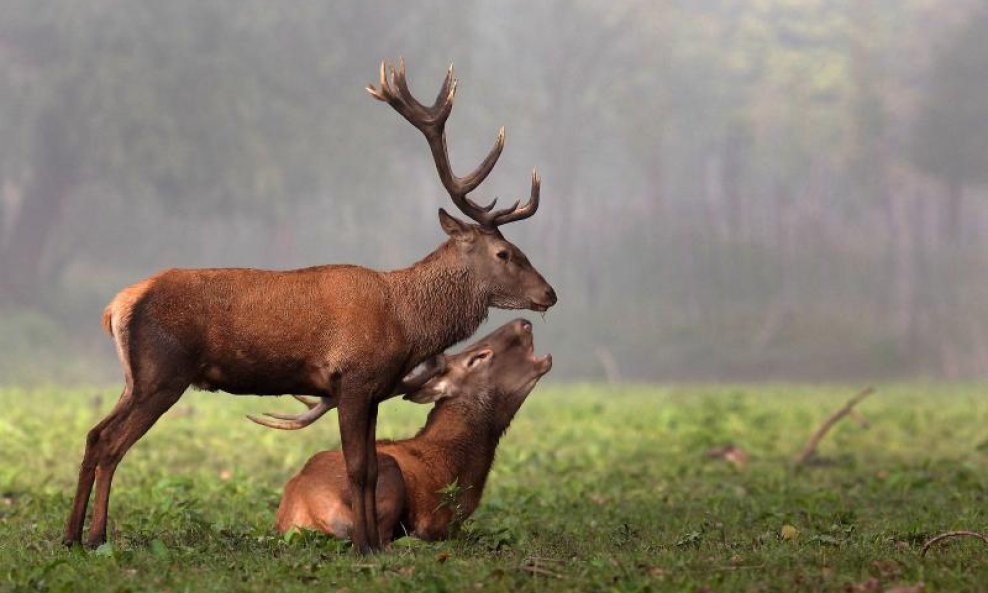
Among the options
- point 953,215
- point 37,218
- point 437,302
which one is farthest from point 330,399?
point 953,215

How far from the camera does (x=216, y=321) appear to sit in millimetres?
8812

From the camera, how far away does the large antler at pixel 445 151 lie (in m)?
9.62

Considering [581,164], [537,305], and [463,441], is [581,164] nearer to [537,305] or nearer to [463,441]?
[463,441]

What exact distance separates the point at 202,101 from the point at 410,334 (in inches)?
1428

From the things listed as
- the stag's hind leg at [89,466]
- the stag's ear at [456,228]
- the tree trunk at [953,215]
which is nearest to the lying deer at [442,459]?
the stag's ear at [456,228]

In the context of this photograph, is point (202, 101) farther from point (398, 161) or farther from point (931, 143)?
point (931, 143)

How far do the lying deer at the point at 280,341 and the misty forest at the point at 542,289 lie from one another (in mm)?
30

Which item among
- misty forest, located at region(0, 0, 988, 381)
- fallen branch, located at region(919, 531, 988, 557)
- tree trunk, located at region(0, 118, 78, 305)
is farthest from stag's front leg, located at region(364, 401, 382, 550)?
Result: tree trunk, located at region(0, 118, 78, 305)

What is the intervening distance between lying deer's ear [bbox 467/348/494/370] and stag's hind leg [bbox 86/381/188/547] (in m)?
2.35

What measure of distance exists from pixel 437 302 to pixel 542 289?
0.71 m

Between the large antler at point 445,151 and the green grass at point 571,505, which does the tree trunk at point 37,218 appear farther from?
the large antler at point 445,151

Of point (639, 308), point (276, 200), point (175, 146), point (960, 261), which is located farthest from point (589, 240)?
point (175, 146)

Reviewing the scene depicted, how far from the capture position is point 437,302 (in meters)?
9.45

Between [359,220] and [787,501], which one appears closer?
[787,501]
